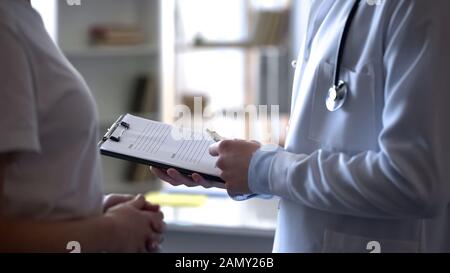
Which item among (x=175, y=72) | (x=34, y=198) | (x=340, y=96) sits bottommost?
(x=175, y=72)

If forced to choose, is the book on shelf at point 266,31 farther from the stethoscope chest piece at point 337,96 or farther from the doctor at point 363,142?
the stethoscope chest piece at point 337,96

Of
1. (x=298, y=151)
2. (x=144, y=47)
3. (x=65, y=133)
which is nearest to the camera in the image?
(x=65, y=133)

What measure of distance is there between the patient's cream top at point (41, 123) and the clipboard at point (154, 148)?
76mm

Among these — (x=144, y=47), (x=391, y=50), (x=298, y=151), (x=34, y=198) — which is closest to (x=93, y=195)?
(x=34, y=198)

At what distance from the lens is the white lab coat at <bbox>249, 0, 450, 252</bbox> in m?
0.68

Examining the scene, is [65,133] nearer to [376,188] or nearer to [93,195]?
[93,195]

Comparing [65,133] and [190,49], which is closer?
[65,133]

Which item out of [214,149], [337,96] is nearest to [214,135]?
[214,149]

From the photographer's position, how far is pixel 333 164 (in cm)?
73

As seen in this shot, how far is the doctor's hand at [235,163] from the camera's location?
802 mm

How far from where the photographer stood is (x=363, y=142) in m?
0.75

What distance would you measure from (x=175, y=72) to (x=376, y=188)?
2229mm

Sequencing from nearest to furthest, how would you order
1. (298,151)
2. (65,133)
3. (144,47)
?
(65,133), (298,151), (144,47)
